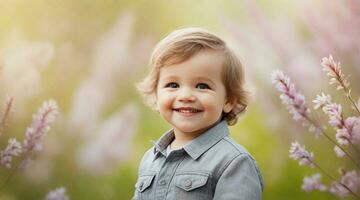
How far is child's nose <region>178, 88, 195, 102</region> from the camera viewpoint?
1307mm

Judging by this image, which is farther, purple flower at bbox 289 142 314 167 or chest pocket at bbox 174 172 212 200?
purple flower at bbox 289 142 314 167

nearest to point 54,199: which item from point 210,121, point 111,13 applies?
point 111,13

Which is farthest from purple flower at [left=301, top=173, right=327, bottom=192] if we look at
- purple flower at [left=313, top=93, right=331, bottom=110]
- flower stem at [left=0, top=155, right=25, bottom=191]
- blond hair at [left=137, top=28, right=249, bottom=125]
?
flower stem at [left=0, top=155, right=25, bottom=191]

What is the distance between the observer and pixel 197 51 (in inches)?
51.8

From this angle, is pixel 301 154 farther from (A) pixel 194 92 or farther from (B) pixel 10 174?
(B) pixel 10 174

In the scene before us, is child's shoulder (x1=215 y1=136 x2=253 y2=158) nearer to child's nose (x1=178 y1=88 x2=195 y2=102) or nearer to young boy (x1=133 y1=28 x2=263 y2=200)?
young boy (x1=133 y1=28 x2=263 y2=200)

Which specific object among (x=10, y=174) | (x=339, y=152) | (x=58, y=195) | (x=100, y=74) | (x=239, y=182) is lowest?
(x=239, y=182)

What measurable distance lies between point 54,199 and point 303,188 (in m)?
1.01

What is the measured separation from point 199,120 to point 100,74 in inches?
42.9

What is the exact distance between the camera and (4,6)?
2.38 meters

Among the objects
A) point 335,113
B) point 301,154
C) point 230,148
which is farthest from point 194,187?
point 301,154

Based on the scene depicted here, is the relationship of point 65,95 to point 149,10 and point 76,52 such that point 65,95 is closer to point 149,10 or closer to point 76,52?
point 76,52

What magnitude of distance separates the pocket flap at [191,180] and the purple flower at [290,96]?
791 millimetres

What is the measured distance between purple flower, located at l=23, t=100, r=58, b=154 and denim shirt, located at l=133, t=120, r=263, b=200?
100 centimetres
